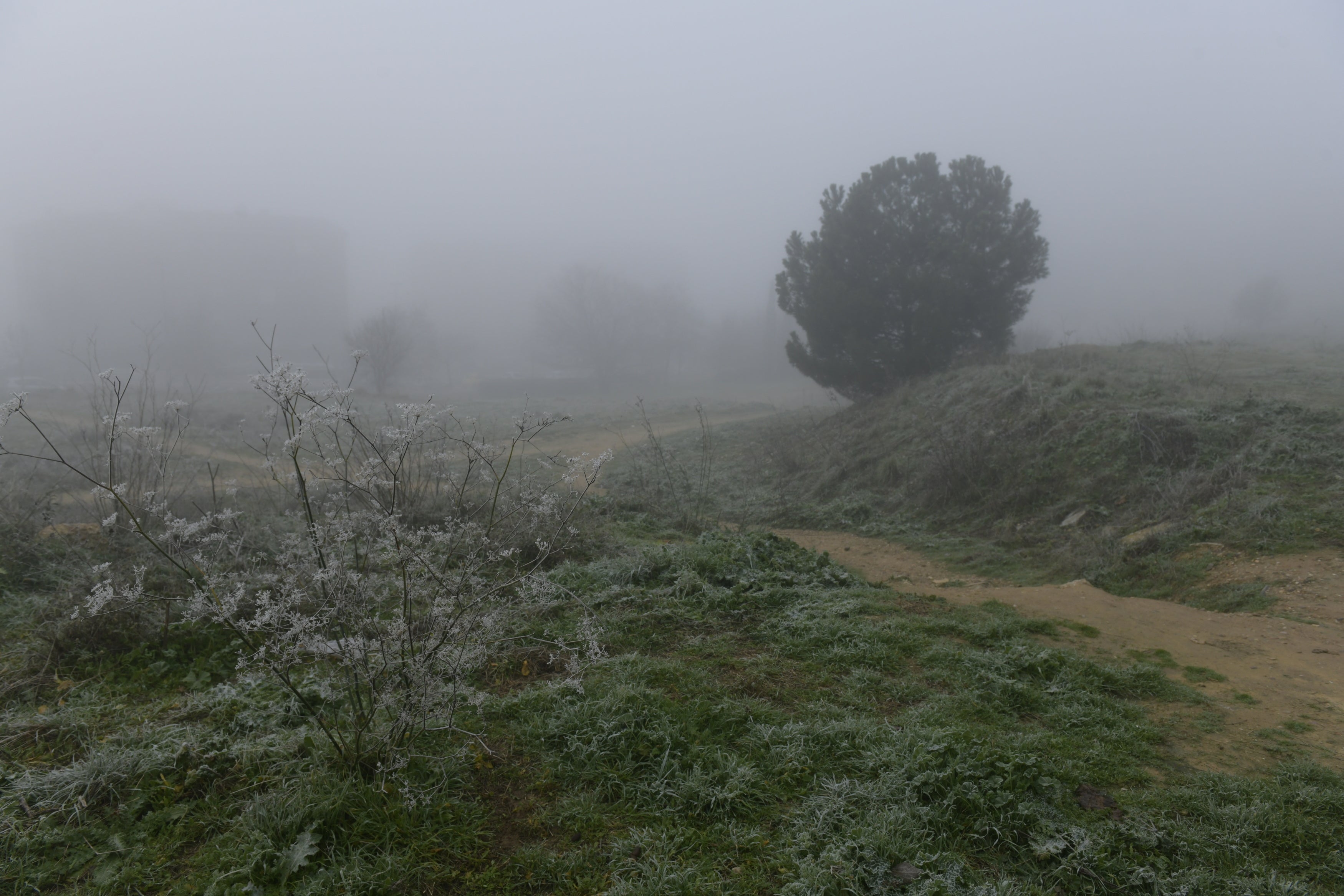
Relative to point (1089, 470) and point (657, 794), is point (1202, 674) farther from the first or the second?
point (1089, 470)

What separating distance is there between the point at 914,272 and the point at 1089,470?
10.6m

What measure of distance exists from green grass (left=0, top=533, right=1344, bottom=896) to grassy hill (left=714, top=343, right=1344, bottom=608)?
14.3 ft

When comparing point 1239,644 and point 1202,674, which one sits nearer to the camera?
point 1202,674

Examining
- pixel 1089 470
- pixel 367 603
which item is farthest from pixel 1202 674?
pixel 1089 470

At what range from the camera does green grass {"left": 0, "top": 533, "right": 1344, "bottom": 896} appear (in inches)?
92.6

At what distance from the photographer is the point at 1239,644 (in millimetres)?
5125

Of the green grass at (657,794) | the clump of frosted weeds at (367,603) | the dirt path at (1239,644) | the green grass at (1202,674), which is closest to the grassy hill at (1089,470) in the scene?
the dirt path at (1239,644)

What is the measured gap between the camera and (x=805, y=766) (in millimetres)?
3021

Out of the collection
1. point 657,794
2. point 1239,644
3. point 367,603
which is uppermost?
point 367,603

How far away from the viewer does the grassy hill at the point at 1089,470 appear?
7.50 meters

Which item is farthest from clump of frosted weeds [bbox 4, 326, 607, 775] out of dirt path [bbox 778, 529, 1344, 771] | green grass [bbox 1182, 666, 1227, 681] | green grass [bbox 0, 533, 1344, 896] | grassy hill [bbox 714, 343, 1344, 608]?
grassy hill [bbox 714, 343, 1344, 608]

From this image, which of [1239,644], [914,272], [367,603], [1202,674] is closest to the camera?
[367,603]

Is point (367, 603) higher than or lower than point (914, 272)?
lower

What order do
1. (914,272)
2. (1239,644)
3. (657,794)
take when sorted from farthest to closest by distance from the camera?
(914,272) < (1239,644) < (657,794)
